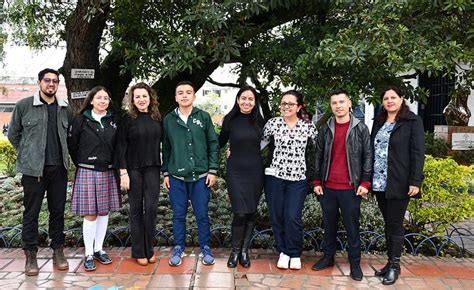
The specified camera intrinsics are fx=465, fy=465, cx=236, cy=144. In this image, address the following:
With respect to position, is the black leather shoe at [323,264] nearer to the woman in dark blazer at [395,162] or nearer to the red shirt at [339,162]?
the woman in dark blazer at [395,162]

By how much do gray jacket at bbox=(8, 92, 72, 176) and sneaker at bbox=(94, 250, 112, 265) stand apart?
39.0 inches

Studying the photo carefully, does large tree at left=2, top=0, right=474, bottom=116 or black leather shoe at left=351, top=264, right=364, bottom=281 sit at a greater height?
large tree at left=2, top=0, right=474, bottom=116

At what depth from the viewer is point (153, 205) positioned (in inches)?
172

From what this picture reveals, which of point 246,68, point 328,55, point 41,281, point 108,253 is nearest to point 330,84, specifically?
point 328,55

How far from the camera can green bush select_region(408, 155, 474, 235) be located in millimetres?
5121

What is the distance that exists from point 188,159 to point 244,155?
1.71 ft

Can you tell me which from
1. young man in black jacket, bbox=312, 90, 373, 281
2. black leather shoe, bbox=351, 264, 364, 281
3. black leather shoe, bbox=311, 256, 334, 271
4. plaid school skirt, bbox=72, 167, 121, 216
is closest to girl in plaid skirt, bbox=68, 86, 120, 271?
plaid school skirt, bbox=72, 167, 121, 216

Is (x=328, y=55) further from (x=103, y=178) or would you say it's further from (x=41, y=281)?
(x=41, y=281)

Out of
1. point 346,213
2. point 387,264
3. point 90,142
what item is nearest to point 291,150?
point 346,213

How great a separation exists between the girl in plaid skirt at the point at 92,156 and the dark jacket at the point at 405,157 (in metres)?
2.49

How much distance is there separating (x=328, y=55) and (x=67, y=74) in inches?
142

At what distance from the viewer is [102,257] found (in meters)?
4.50

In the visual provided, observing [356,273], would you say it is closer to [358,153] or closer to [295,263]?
[295,263]

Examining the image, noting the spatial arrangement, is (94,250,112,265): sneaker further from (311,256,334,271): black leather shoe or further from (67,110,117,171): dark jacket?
(311,256,334,271): black leather shoe
